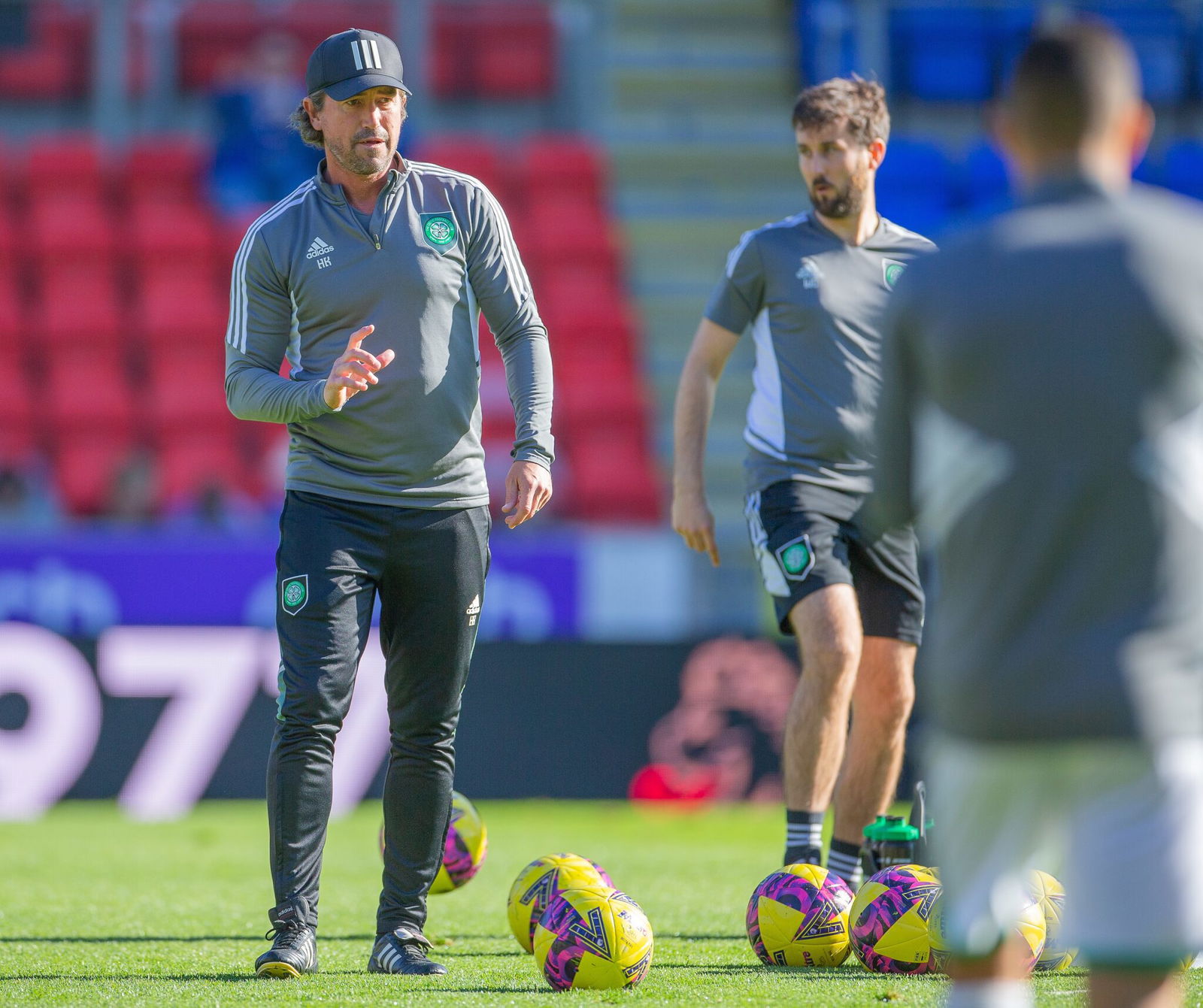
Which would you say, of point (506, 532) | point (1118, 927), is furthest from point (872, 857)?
point (506, 532)

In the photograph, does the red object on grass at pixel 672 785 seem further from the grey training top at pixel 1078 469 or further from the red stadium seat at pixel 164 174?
the red stadium seat at pixel 164 174

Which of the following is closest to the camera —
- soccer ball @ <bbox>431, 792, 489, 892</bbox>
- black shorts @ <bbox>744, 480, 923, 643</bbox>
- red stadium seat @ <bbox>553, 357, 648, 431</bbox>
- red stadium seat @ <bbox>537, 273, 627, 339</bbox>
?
black shorts @ <bbox>744, 480, 923, 643</bbox>

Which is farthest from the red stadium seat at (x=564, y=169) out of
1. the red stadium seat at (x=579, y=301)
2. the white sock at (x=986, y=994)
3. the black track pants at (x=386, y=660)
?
the white sock at (x=986, y=994)

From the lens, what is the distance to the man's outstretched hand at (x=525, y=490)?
445 centimetres

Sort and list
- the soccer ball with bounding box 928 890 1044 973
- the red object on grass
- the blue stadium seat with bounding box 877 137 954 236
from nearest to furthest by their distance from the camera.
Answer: the soccer ball with bounding box 928 890 1044 973
the red object on grass
the blue stadium seat with bounding box 877 137 954 236

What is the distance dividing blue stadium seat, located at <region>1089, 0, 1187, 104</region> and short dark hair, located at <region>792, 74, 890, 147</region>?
1249cm

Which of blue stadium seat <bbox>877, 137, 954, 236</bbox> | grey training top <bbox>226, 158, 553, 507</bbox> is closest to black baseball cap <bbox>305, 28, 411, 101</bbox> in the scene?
grey training top <bbox>226, 158, 553, 507</bbox>

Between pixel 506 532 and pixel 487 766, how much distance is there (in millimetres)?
2948

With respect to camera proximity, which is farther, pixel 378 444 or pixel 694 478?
pixel 694 478

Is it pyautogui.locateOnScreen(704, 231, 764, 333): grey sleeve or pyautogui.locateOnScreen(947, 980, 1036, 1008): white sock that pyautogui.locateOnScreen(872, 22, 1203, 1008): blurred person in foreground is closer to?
pyautogui.locateOnScreen(947, 980, 1036, 1008): white sock

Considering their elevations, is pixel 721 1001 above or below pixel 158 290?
below

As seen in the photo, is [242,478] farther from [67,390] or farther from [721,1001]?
[721,1001]

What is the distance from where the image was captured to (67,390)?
14844mm

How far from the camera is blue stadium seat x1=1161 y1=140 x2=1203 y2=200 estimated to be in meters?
16.1
